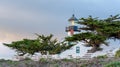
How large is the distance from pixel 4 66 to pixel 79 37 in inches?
615

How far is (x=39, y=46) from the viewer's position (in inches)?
1275

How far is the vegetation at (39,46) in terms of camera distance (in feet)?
107

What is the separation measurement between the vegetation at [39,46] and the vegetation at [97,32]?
1541 millimetres

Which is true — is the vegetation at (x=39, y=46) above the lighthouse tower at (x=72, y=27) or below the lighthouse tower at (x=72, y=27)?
below

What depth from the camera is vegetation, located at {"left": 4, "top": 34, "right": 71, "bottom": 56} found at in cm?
3247

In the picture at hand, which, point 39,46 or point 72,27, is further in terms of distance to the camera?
point 72,27

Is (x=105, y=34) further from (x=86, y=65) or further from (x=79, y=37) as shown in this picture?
(x=86, y=65)

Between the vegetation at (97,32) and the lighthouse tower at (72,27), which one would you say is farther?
the lighthouse tower at (72,27)

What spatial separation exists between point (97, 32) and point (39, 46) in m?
5.03

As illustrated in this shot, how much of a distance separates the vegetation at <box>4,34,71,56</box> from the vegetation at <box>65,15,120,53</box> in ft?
5.05

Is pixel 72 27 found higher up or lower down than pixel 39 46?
higher up

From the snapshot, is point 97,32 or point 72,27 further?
point 72,27

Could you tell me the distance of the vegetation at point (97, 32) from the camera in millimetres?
30688

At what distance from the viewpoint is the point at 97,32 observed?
31.5 metres
